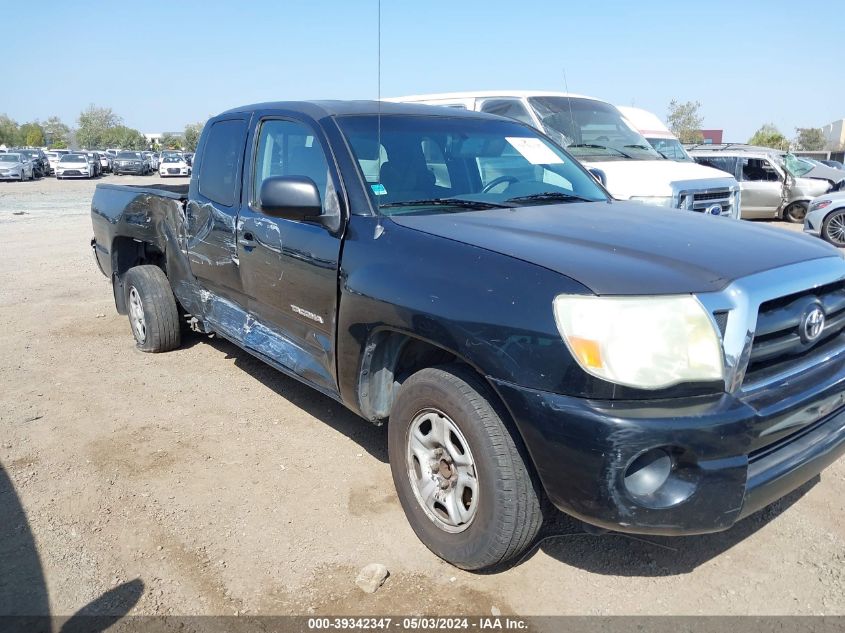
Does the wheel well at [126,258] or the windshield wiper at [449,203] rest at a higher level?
the windshield wiper at [449,203]

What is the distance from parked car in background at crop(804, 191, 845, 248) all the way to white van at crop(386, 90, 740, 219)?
5.43m

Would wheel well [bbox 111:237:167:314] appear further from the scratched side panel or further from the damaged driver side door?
the damaged driver side door

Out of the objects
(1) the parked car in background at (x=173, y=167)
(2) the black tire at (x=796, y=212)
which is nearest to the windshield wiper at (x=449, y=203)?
(2) the black tire at (x=796, y=212)

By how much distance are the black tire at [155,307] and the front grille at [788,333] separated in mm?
4385

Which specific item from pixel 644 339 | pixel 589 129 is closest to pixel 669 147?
pixel 589 129

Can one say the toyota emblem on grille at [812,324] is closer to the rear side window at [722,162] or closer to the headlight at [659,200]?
the headlight at [659,200]

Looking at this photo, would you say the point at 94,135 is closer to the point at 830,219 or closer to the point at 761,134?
the point at 761,134

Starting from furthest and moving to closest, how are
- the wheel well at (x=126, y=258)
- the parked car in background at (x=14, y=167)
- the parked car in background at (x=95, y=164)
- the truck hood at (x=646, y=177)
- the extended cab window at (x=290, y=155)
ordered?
the parked car in background at (x=95, y=164), the parked car in background at (x=14, y=167), the truck hood at (x=646, y=177), the wheel well at (x=126, y=258), the extended cab window at (x=290, y=155)

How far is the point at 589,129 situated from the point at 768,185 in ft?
29.4

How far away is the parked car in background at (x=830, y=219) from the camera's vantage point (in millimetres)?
12211

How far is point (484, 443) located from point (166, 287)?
12.5 ft

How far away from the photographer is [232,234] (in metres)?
4.14

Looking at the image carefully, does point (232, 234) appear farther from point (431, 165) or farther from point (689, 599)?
point (689, 599)

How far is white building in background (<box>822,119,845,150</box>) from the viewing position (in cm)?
6056
